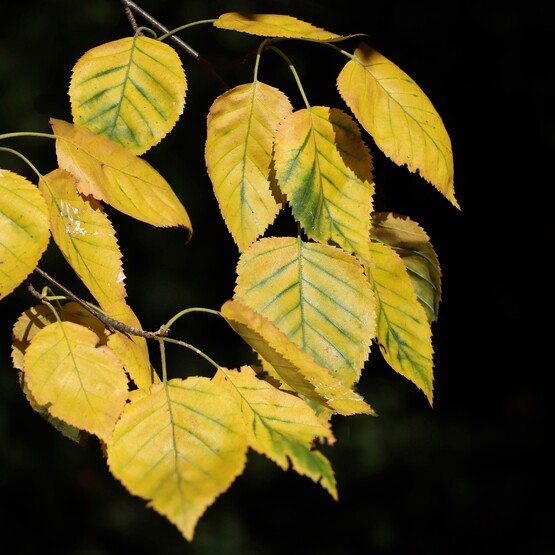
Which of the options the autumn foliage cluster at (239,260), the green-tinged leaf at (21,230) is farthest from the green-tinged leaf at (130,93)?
the green-tinged leaf at (21,230)

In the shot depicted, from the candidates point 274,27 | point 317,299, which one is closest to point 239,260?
point 317,299

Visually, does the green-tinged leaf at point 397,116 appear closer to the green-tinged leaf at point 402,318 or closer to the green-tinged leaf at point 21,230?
the green-tinged leaf at point 402,318

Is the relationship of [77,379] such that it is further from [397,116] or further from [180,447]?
[397,116]

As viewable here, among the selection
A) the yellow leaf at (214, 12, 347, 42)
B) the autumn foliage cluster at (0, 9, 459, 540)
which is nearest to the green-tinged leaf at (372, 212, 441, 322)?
the autumn foliage cluster at (0, 9, 459, 540)

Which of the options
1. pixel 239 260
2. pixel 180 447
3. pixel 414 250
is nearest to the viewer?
pixel 180 447

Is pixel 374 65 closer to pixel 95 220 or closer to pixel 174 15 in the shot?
pixel 95 220

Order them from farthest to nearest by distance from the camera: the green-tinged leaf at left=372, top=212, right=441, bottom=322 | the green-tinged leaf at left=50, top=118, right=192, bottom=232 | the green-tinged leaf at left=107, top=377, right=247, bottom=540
→ the green-tinged leaf at left=372, top=212, right=441, bottom=322
the green-tinged leaf at left=50, top=118, right=192, bottom=232
the green-tinged leaf at left=107, top=377, right=247, bottom=540

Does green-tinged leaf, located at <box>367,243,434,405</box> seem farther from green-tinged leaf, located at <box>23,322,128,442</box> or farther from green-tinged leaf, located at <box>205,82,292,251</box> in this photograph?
green-tinged leaf, located at <box>23,322,128,442</box>
